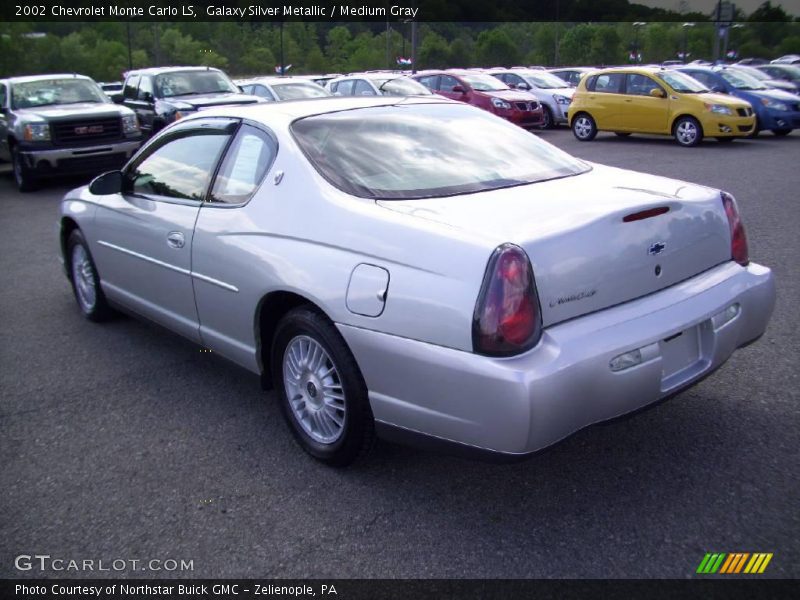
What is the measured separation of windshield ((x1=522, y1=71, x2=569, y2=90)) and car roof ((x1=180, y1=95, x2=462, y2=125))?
17950mm

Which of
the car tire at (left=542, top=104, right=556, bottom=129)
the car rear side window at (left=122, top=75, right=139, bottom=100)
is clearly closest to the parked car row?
the car tire at (left=542, top=104, right=556, bottom=129)

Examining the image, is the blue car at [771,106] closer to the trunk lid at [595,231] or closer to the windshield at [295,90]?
the windshield at [295,90]

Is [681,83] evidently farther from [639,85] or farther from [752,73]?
[752,73]

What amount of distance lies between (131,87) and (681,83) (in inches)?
452

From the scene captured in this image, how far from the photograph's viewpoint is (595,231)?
9.37 ft

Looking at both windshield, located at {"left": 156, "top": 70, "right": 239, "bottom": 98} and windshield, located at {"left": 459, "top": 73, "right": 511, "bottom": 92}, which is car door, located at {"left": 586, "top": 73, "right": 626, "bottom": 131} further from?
windshield, located at {"left": 156, "top": 70, "right": 239, "bottom": 98}

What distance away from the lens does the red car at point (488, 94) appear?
18.2m

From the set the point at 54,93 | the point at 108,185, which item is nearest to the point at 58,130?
the point at 54,93

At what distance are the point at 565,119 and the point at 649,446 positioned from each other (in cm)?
1791

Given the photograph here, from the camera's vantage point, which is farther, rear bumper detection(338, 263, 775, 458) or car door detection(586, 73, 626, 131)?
car door detection(586, 73, 626, 131)

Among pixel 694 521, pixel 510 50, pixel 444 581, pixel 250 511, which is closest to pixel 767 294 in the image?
pixel 694 521

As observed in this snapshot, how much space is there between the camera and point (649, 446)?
11.2ft

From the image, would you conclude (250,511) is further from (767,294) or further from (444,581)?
(767,294)

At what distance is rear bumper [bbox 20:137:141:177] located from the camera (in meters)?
11.7
